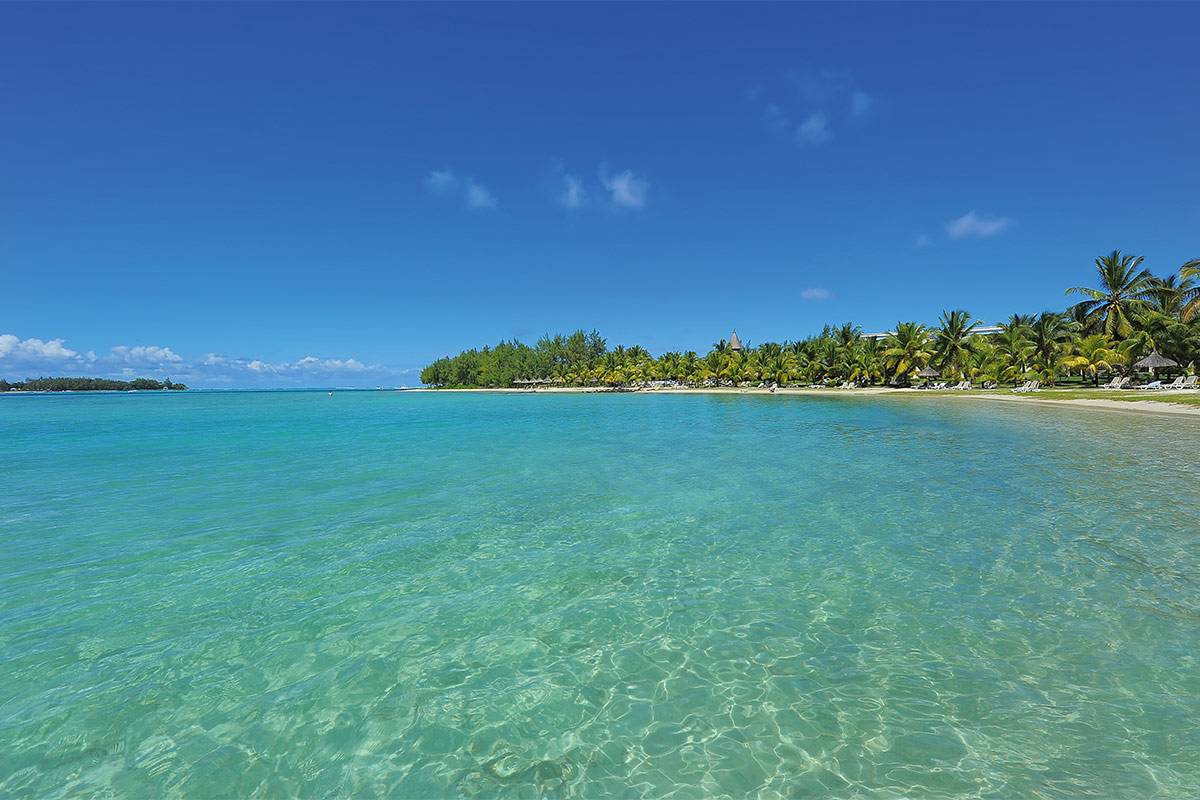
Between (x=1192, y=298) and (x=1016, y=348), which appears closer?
(x=1192, y=298)

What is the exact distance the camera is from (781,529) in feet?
27.9

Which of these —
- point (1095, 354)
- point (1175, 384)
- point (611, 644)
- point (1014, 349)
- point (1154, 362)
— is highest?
point (1014, 349)

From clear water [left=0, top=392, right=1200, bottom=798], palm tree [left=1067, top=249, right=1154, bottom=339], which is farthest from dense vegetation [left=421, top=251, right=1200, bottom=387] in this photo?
clear water [left=0, top=392, right=1200, bottom=798]

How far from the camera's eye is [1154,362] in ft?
144

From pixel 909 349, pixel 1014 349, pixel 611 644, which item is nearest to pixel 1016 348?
pixel 1014 349

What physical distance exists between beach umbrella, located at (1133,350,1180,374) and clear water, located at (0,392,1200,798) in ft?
157

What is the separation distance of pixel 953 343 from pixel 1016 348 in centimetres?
641

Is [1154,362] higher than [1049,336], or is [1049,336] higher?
[1049,336]

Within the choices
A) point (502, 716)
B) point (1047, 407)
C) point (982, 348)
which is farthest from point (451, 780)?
point (982, 348)

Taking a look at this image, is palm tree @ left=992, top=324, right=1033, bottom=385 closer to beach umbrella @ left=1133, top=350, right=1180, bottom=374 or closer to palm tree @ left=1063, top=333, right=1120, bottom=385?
palm tree @ left=1063, top=333, right=1120, bottom=385

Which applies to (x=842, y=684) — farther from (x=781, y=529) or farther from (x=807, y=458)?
(x=807, y=458)

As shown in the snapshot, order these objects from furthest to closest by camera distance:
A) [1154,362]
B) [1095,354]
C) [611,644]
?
[1095,354] → [1154,362] → [611,644]

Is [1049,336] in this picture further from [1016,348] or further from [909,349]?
[909,349]

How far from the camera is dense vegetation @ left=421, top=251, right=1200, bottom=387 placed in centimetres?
4509
